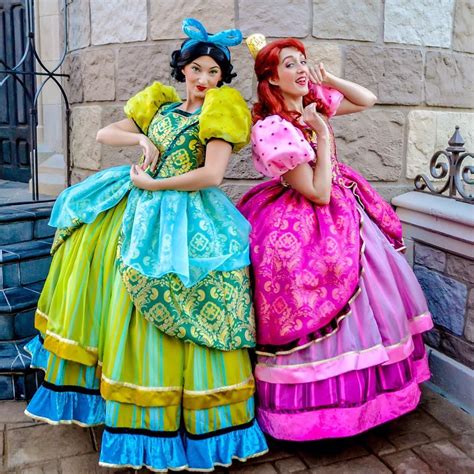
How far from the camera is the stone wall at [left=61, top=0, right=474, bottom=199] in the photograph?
2.81 metres

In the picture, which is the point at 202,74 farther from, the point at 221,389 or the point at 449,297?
the point at 449,297

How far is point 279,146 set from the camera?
2074 millimetres

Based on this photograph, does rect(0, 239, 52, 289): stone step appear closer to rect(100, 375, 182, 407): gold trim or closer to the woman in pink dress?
rect(100, 375, 182, 407): gold trim

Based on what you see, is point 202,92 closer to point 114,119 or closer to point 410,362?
point 114,119

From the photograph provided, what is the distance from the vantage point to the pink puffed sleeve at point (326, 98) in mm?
2422

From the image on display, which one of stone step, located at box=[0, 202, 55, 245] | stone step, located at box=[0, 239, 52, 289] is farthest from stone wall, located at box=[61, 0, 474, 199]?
stone step, located at box=[0, 239, 52, 289]

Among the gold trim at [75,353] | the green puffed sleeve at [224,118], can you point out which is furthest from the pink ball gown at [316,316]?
the gold trim at [75,353]

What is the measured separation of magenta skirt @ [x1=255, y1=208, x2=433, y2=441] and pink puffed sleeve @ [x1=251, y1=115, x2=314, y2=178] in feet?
1.37

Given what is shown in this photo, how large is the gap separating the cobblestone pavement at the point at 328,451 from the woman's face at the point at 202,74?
1388mm

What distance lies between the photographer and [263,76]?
223 centimetres

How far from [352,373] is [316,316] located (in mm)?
253

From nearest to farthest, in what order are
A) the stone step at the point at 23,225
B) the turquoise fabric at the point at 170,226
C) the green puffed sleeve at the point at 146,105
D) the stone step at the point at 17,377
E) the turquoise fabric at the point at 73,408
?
the turquoise fabric at the point at 170,226 < the turquoise fabric at the point at 73,408 < the green puffed sleeve at the point at 146,105 < the stone step at the point at 17,377 < the stone step at the point at 23,225

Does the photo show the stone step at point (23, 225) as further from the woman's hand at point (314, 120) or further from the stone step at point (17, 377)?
the woman's hand at point (314, 120)

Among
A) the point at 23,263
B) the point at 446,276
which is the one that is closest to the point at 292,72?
the point at 446,276
